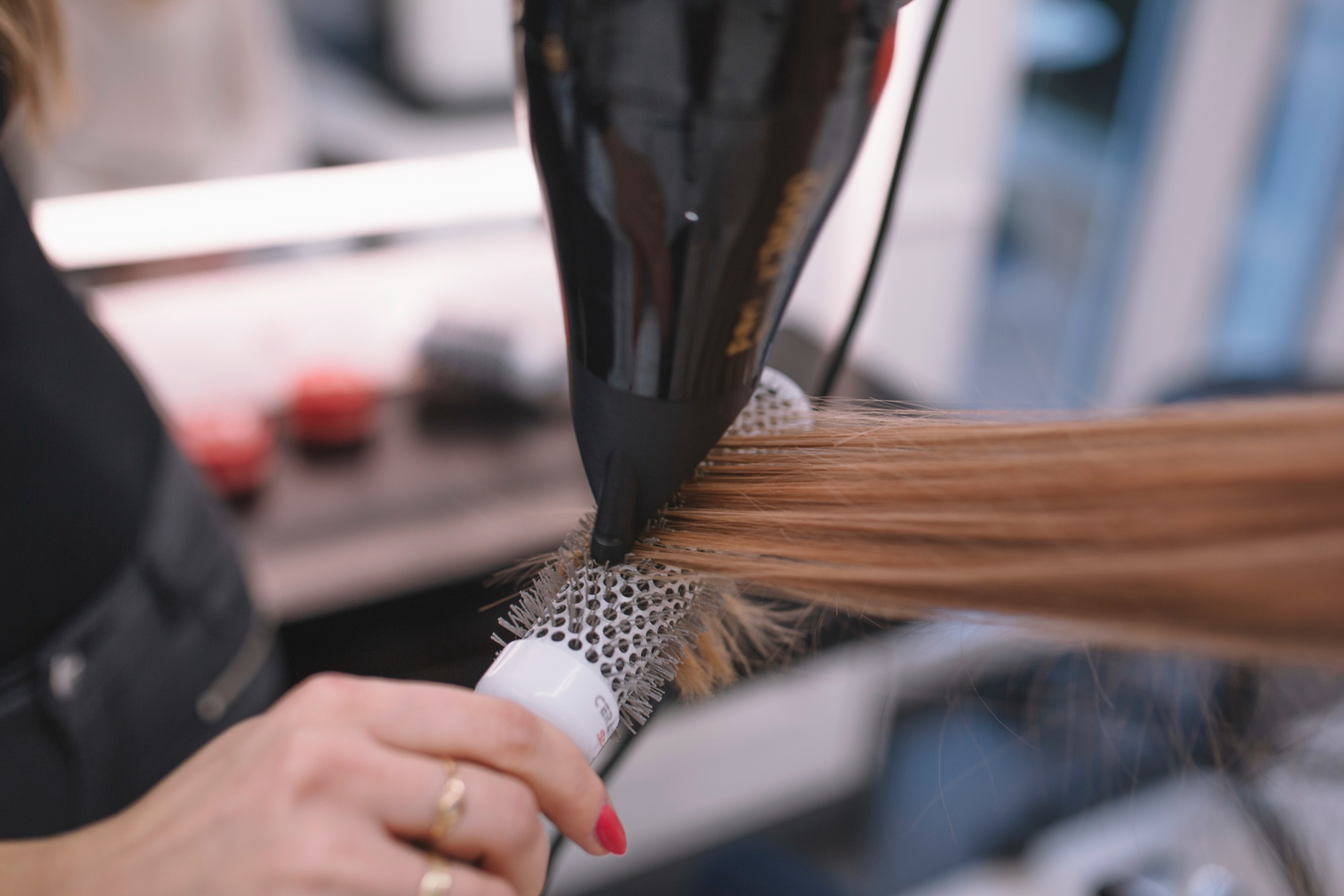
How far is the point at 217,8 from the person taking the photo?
3.22ft

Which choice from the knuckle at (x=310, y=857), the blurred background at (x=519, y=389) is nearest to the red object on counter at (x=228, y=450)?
the blurred background at (x=519, y=389)

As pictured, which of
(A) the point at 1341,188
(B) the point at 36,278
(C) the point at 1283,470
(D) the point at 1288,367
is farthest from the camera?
(A) the point at 1341,188

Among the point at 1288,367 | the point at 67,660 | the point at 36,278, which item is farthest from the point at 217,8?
the point at 1288,367

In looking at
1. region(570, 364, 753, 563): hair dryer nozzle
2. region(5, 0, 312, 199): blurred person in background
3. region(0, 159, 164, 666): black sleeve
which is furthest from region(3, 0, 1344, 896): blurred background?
region(0, 159, 164, 666): black sleeve

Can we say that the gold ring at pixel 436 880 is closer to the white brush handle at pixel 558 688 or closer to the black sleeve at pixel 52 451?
the white brush handle at pixel 558 688

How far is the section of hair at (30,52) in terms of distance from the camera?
0.48 m

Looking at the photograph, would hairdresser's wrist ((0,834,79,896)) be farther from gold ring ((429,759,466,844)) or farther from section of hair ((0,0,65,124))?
section of hair ((0,0,65,124))

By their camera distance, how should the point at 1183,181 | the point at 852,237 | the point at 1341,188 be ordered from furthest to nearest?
the point at 1341,188, the point at 1183,181, the point at 852,237

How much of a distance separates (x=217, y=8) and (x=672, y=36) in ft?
3.12

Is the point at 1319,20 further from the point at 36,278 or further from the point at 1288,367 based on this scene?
the point at 36,278

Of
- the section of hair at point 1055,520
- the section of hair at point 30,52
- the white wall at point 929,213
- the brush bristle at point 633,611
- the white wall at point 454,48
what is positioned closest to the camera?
the section of hair at point 1055,520

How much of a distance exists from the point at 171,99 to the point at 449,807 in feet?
3.16

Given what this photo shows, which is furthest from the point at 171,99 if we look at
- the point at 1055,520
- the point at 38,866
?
the point at 1055,520

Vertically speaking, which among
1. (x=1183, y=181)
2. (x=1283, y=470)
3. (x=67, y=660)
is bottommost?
(x=1183, y=181)
